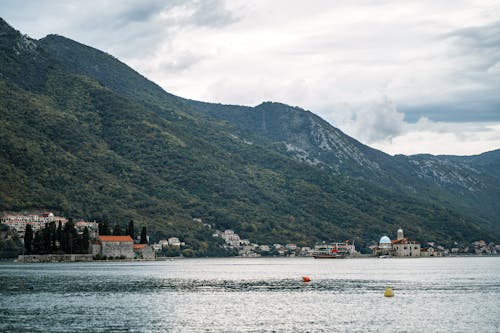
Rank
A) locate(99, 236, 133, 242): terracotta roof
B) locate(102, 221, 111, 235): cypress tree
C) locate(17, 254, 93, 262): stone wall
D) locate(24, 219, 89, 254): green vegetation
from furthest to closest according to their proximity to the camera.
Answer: locate(102, 221, 111, 235): cypress tree → locate(99, 236, 133, 242): terracotta roof → locate(17, 254, 93, 262): stone wall → locate(24, 219, 89, 254): green vegetation

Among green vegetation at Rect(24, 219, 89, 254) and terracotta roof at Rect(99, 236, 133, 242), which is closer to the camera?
green vegetation at Rect(24, 219, 89, 254)

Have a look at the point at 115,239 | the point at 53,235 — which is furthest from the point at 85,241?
the point at 53,235

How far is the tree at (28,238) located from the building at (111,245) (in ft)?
60.5

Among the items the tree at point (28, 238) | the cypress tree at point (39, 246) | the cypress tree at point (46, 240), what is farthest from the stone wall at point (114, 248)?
the tree at point (28, 238)

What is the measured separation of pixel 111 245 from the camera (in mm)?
195125

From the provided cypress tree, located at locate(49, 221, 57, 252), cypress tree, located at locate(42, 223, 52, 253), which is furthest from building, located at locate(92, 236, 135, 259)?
cypress tree, located at locate(42, 223, 52, 253)

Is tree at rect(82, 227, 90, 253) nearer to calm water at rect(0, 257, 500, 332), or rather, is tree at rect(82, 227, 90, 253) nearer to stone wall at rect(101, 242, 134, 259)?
stone wall at rect(101, 242, 134, 259)

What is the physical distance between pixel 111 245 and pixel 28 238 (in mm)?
25918

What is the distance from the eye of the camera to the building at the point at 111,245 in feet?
634

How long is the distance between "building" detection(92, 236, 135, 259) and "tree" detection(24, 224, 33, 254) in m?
18.4

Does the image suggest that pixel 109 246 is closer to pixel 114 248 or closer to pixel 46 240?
pixel 114 248

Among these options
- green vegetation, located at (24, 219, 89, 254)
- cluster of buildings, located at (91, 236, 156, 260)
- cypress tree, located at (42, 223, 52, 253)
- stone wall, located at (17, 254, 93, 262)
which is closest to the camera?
cypress tree, located at (42, 223, 52, 253)

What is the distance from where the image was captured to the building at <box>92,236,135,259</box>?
193m

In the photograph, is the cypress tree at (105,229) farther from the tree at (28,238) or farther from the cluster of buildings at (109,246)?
the tree at (28,238)
